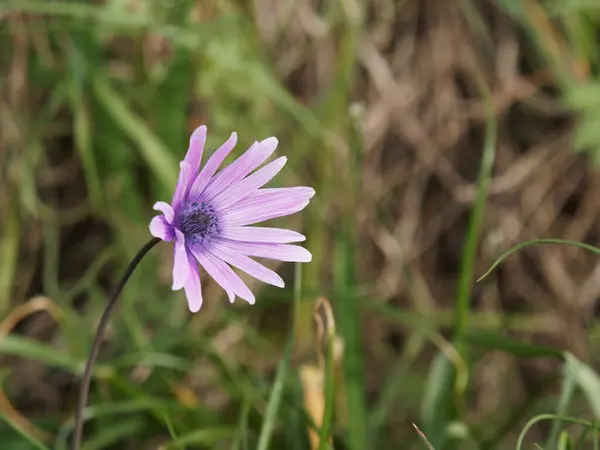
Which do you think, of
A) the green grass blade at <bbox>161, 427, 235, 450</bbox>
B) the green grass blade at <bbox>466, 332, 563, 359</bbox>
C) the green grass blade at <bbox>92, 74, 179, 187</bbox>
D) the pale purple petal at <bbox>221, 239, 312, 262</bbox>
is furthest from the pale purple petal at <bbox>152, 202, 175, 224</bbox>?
the green grass blade at <bbox>92, 74, 179, 187</bbox>

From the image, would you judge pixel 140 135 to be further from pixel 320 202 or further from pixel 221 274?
pixel 221 274

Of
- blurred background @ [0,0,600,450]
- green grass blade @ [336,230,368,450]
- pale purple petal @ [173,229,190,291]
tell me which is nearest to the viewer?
pale purple petal @ [173,229,190,291]

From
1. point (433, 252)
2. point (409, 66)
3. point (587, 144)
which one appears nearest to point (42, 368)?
point (433, 252)

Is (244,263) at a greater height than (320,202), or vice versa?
(244,263)

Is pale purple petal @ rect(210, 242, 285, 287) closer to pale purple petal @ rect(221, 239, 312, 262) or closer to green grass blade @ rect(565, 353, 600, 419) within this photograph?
pale purple petal @ rect(221, 239, 312, 262)

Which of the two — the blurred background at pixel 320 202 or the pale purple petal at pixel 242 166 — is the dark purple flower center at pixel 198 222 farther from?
the blurred background at pixel 320 202

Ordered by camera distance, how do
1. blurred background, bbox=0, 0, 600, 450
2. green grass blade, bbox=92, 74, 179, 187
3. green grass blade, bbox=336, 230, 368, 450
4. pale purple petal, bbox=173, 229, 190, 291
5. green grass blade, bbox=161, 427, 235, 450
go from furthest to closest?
green grass blade, bbox=92, 74, 179, 187
blurred background, bbox=0, 0, 600, 450
green grass blade, bbox=336, 230, 368, 450
green grass blade, bbox=161, 427, 235, 450
pale purple petal, bbox=173, 229, 190, 291

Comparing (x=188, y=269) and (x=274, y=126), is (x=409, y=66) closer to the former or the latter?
(x=274, y=126)

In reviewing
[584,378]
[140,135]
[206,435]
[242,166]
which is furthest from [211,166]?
[140,135]
